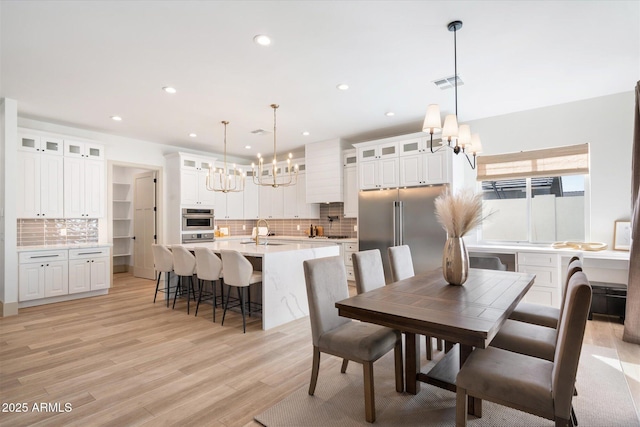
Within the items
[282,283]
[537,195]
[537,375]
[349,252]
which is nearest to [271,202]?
[349,252]

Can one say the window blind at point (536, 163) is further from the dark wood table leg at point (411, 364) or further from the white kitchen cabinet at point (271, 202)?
the white kitchen cabinet at point (271, 202)

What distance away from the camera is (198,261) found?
409cm

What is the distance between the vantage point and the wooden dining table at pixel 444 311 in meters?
1.55

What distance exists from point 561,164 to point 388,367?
12.6 feet

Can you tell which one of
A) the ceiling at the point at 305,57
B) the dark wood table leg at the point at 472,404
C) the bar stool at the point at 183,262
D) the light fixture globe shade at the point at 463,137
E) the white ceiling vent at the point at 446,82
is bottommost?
the dark wood table leg at the point at 472,404

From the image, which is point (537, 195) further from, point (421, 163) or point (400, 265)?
point (400, 265)

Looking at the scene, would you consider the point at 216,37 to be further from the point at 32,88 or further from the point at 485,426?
the point at 485,426

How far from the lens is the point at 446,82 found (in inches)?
146

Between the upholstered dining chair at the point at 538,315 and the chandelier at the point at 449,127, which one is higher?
the chandelier at the point at 449,127

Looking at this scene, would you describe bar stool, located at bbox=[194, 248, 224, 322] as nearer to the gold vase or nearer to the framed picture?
the gold vase

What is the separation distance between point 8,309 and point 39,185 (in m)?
1.82

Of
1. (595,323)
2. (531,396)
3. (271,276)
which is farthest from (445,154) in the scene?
(531,396)

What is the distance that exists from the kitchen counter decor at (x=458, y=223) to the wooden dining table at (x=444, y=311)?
11 centimetres

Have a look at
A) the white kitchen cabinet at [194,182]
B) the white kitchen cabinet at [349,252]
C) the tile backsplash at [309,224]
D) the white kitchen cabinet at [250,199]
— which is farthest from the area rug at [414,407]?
the white kitchen cabinet at [250,199]
